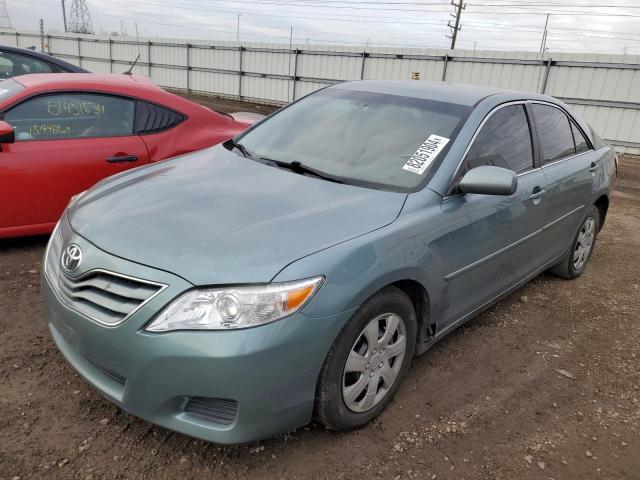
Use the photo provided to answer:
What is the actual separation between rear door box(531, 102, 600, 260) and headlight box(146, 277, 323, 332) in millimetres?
2515

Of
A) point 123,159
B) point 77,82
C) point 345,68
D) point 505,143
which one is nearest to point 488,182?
point 505,143

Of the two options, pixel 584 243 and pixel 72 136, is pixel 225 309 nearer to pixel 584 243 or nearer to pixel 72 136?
pixel 72 136

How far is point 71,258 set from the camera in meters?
2.33

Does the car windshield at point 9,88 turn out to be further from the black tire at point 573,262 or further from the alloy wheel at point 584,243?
the alloy wheel at point 584,243

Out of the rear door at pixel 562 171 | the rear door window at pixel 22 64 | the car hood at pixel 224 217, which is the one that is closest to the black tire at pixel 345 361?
the car hood at pixel 224 217

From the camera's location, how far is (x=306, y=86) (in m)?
19.9

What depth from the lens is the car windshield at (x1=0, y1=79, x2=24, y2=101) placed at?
4203 millimetres

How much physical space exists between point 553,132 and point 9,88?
4355 mm

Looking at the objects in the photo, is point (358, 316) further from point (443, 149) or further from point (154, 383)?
point (443, 149)

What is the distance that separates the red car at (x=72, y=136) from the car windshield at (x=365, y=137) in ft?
4.33

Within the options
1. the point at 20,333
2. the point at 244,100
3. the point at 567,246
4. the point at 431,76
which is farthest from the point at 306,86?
the point at 20,333

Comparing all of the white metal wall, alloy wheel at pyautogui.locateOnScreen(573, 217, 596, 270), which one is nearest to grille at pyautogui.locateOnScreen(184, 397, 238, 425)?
alloy wheel at pyautogui.locateOnScreen(573, 217, 596, 270)

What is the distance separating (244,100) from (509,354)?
20019 mm

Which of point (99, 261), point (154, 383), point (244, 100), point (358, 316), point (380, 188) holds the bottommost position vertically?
point (244, 100)
